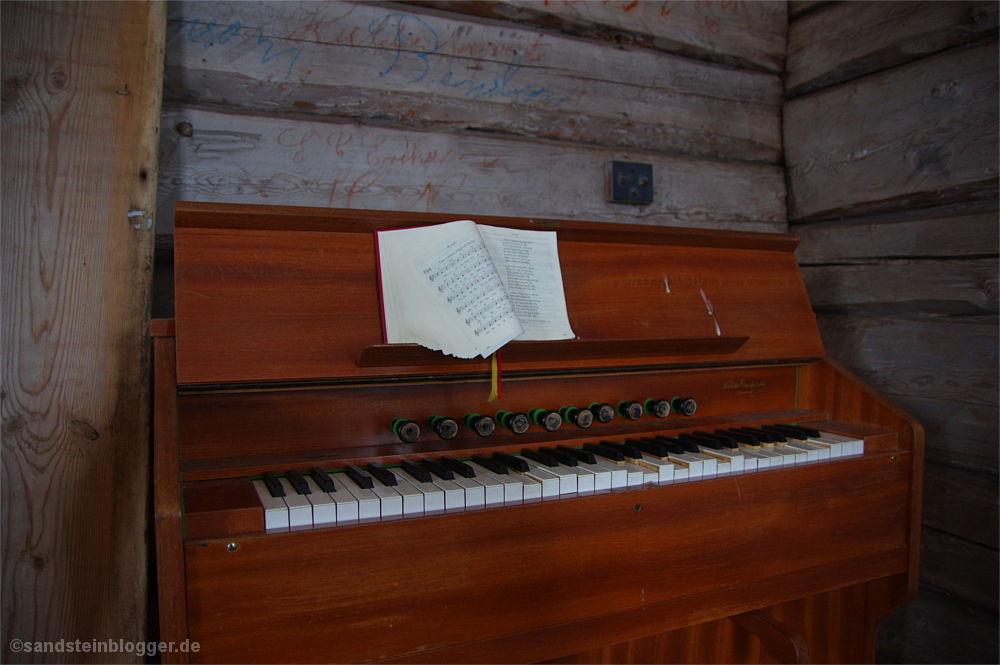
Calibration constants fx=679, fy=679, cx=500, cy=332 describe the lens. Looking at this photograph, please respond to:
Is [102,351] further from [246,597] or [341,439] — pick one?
[246,597]

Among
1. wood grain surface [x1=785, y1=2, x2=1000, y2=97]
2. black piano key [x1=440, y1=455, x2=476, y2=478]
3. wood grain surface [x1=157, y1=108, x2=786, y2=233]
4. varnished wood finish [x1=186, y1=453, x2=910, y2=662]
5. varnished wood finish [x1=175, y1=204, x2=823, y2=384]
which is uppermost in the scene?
wood grain surface [x1=785, y1=2, x2=1000, y2=97]

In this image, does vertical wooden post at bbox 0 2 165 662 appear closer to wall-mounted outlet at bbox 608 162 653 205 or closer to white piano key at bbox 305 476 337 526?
white piano key at bbox 305 476 337 526

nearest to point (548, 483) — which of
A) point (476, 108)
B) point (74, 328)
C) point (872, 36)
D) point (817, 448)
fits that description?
point (817, 448)

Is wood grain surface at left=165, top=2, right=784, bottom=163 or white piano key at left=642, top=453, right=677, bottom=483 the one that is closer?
white piano key at left=642, top=453, right=677, bottom=483

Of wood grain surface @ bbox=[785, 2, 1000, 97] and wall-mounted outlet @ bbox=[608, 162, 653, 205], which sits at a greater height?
wood grain surface @ bbox=[785, 2, 1000, 97]

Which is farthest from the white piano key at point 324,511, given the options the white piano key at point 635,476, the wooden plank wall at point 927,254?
the wooden plank wall at point 927,254

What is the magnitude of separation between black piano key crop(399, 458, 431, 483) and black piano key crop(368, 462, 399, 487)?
0.14ft

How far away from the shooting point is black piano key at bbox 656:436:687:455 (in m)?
1.39

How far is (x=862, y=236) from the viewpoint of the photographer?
7.05 ft

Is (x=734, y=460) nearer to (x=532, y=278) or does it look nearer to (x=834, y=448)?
(x=834, y=448)

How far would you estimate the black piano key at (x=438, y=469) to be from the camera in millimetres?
1178

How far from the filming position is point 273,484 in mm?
1085

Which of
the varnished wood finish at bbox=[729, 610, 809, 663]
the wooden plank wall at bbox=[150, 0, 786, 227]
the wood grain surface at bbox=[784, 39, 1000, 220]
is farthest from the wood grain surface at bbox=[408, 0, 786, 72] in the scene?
the varnished wood finish at bbox=[729, 610, 809, 663]

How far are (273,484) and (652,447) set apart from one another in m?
0.74
